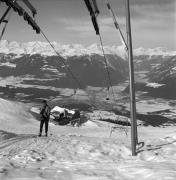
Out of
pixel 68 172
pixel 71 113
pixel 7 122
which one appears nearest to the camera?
pixel 68 172

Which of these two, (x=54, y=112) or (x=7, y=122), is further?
(x=54, y=112)

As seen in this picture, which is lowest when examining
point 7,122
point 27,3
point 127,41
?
point 7,122

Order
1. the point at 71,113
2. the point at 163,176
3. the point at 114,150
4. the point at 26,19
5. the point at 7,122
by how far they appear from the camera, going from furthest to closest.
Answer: the point at 71,113 < the point at 7,122 < the point at 114,150 < the point at 26,19 < the point at 163,176

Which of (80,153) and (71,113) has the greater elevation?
(71,113)

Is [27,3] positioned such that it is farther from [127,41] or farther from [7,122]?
[7,122]

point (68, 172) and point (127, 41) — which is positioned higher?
point (127, 41)

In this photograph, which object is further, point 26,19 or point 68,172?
point 26,19

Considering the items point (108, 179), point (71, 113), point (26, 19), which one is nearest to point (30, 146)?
point (26, 19)

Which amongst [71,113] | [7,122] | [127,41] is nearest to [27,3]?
[127,41]

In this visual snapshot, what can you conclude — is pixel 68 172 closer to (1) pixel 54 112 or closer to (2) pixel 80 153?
(2) pixel 80 153
